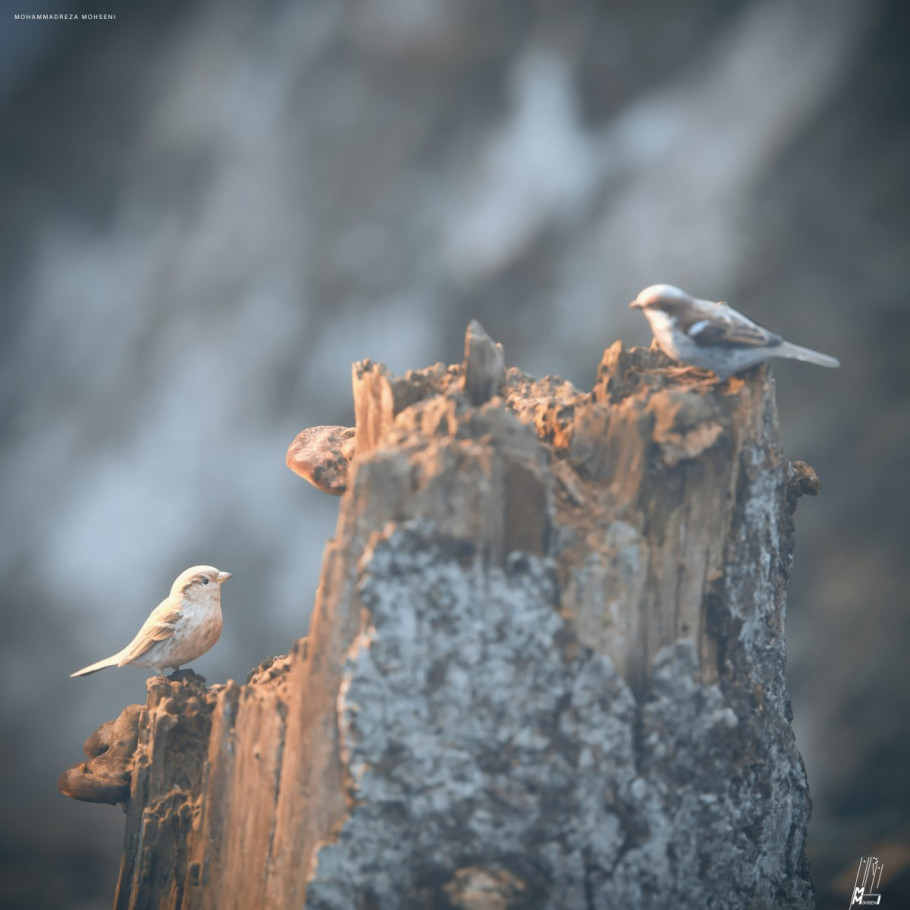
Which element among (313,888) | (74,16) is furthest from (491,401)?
(74,16)

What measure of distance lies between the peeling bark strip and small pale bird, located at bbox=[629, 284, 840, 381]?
94 millimetres

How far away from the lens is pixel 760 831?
2738 millimetres

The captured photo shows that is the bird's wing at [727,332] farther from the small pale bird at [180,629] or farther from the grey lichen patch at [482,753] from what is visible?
the small pale bird at [180,629]

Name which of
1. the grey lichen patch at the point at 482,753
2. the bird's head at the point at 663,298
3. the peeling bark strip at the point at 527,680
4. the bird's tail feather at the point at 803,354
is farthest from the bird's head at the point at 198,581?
the bird's tail feather at the point at 803,354

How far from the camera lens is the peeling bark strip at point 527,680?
2365 millimetres

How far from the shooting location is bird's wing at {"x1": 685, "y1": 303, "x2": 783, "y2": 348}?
267 centimetres

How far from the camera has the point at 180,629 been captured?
11.3 ft

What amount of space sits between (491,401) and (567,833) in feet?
3.74

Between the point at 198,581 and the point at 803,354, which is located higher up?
the point at 803,354
